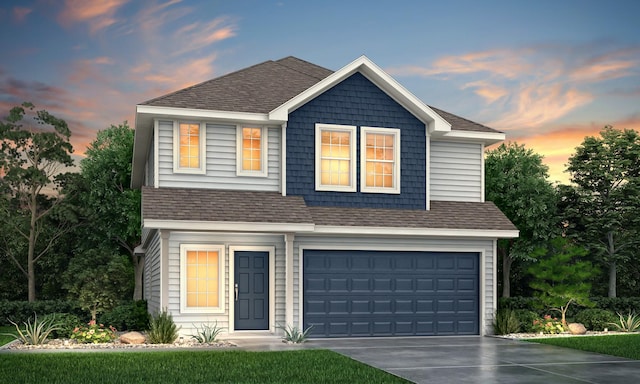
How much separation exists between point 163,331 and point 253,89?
8.19m

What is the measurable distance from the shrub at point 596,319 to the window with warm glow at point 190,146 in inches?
500

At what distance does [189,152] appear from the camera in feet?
69.8

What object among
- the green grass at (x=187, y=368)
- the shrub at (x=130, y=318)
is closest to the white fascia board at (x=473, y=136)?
the green grass at (x=187, y=368)

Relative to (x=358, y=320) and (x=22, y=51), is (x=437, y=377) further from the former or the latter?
(x=22, y=51)

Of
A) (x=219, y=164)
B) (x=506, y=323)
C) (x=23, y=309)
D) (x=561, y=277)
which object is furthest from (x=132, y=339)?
(x=561, y=277)

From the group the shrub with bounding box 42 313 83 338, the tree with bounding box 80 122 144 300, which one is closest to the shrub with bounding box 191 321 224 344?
the shrub with bounding box 42 313 83 338

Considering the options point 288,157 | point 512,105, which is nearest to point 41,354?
point 288,157

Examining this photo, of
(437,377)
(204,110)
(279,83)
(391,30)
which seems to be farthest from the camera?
(391,30)

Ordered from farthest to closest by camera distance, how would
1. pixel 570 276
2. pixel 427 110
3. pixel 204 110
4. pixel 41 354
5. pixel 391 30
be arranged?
pixel 391 30 < pixel 570 276 < pixel 427 110 < pixel 204 110 < pixel 41 354

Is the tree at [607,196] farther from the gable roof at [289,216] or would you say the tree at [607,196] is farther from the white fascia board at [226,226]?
the white fascia board at [226,226]

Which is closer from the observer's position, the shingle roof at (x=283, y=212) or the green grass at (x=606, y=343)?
the green grass at (x=606, y=343)

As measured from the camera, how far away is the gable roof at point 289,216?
1969 cm

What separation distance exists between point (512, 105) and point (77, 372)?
25.5 metres

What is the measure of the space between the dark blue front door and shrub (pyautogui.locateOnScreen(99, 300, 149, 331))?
3680 millimetres
